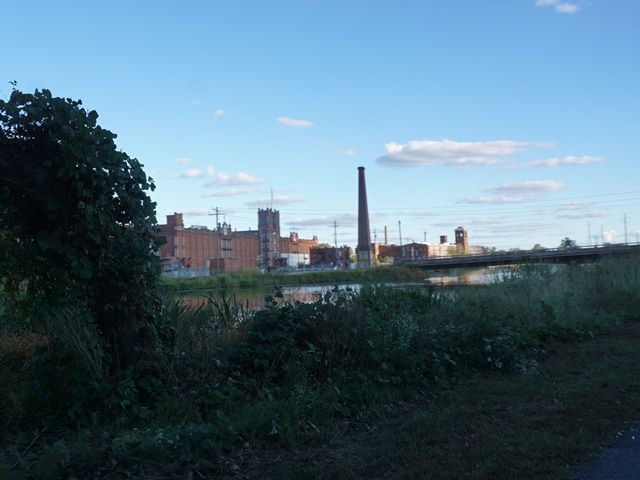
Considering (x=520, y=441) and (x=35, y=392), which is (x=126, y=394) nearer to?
(x=35, y=392)

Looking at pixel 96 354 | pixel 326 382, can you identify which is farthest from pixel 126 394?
pixel 326 382

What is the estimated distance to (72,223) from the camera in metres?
6.60

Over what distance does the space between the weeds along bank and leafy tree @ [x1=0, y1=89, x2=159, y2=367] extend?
0.45 metres

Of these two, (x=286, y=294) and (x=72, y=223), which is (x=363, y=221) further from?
(x=72, y=223)

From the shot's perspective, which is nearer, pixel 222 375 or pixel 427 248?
pixel 222 375

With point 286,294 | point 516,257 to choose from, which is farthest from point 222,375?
point 516,257

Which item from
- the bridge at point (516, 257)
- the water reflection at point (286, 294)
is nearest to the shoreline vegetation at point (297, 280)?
the water reflection at point (286, 294)

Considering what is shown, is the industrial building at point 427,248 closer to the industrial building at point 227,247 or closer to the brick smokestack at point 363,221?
the industrial building at point 227,247

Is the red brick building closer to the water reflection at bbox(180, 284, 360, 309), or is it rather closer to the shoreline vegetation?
the shoreline vegetation

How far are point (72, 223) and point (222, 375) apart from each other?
97.6 inches

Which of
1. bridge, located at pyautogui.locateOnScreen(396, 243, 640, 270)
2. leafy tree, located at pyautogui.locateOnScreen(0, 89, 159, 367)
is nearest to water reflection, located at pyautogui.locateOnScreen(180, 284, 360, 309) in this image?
leafy tree, located at pyautogui.locateOnScreen(0, 89, 159, 367)

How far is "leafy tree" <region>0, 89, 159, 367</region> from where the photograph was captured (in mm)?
6363

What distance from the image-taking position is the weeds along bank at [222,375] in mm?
5234

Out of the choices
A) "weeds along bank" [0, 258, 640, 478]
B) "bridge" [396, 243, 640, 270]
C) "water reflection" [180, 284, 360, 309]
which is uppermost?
"bridge" [396, 243, 640, 270]
